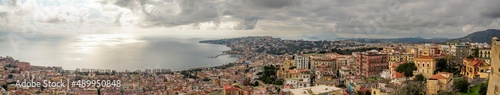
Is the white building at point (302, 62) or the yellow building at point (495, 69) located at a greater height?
the yellow building at point (495, 69)

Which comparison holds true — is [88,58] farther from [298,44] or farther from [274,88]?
[274,88]

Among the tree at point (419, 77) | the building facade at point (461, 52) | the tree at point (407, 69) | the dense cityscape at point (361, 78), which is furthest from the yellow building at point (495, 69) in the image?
the building facade at point (461, 52)

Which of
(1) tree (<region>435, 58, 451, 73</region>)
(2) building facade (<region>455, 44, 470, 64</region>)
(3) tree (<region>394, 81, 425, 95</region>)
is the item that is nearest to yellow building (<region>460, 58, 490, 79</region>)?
(1) tree (<region>435, 58, 451, 73</region>)

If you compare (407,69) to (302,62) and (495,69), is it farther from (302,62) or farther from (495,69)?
(302,62)

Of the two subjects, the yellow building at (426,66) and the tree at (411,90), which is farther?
the yellow building at (426,66)

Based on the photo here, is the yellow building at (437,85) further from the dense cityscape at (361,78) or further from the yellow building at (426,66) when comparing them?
the yellow building at (426,66)

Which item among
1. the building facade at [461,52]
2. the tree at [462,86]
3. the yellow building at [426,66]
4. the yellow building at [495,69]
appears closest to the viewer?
the yellow building at [495,69]

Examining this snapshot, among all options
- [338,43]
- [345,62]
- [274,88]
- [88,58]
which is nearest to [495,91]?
[274,88]

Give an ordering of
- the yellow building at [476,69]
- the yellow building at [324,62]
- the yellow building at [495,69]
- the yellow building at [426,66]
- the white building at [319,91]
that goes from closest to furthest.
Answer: the yellow building at [495,69], the yellow building at [476,69], the white building at [319,91], the yellow building at [426,66], the yellow building at [324,62]
